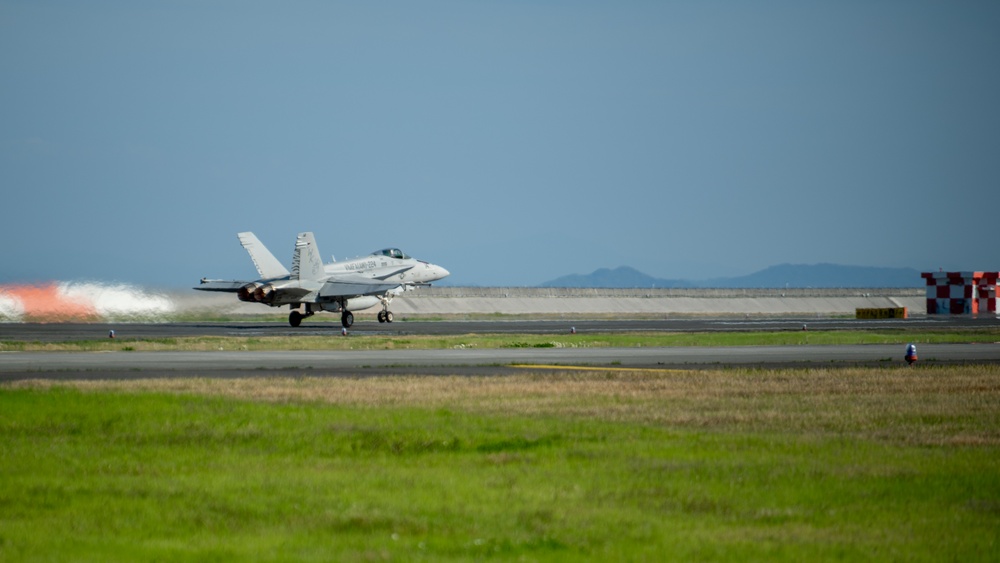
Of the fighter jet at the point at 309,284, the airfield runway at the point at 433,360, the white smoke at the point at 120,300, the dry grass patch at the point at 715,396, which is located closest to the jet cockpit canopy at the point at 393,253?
the fighter jet at the point at 309,284

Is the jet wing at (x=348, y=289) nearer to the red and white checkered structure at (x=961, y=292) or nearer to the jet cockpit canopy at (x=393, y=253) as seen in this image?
the jet cockpit canopy at (x=393, y=253)

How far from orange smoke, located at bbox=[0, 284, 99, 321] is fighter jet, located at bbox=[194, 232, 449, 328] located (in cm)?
883

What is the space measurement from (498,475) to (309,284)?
5111 cm

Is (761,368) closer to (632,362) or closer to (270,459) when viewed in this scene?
(632,362)

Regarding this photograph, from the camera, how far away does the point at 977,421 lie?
18.6 m

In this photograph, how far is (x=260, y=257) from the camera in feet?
213

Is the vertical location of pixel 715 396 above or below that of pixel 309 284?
below

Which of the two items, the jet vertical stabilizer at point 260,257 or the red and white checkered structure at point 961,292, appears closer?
the jet vertical stabilizer at point 260,257

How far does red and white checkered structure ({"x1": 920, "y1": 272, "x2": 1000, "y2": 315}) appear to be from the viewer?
91500mm

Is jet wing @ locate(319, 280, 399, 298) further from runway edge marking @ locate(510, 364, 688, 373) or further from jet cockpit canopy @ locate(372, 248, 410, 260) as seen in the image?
runway edge marking @ locate(510, 364, 688, 373)

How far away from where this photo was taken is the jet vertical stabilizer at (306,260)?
63969mm

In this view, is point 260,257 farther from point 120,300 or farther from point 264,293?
point 120,300

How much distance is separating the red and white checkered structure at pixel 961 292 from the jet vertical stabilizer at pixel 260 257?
58.4 m

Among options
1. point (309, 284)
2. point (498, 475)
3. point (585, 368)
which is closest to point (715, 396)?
point (585, 368)
